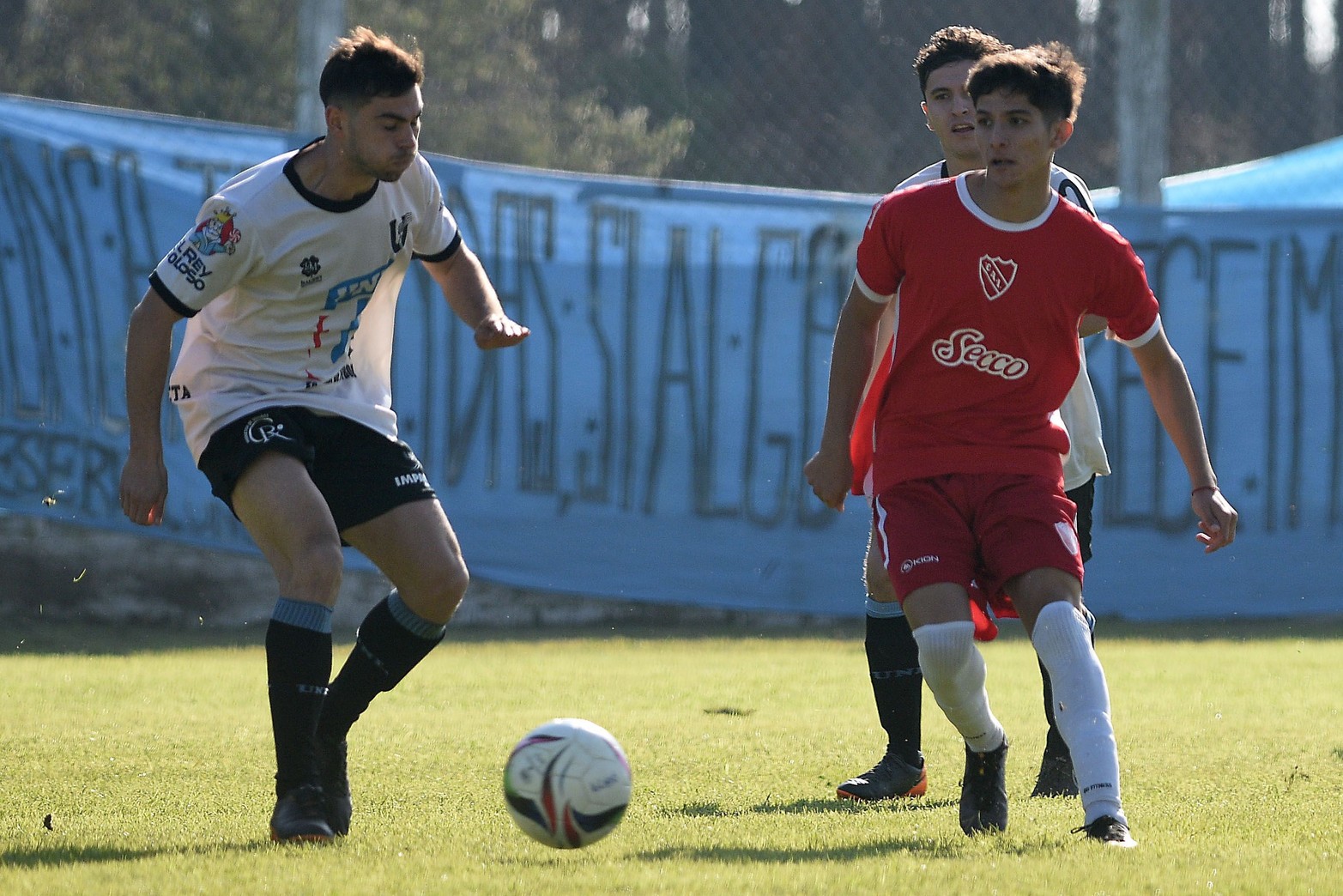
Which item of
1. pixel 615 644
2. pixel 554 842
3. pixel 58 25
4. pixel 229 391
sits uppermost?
pixel 58 25

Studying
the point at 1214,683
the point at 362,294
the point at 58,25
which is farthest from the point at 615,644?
the point at 58,25

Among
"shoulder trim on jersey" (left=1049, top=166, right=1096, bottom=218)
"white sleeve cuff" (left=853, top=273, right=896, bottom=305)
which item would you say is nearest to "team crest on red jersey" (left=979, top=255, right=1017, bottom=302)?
"white sleeve cuff" (left=853, top=273, right=896, bottom=305)

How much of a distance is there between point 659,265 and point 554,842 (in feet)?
22.1

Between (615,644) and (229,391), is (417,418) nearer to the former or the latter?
(615,644)

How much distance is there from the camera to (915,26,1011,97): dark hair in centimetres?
484

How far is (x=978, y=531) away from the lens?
3830 mm

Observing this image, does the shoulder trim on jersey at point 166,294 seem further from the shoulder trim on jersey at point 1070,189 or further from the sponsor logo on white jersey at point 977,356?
the shoulder trim on jersey at point 1070,189

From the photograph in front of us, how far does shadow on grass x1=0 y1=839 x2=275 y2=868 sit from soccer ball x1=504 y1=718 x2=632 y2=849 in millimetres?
546

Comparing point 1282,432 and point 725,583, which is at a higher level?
point 1282,432

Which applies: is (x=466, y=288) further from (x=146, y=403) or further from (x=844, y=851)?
(x=844, y=851)

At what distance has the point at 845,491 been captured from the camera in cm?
405

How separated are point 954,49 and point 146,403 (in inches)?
93.7

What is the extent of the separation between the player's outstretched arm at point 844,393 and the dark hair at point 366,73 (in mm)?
1148

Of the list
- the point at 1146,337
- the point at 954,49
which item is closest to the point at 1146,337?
the point at 1146,337
